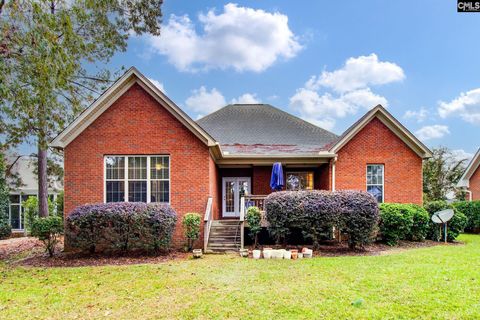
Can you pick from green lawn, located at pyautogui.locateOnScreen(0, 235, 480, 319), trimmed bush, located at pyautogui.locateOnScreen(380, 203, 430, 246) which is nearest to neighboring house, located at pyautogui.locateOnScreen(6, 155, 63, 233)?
green lawn, located at pyautogui.locateOnScreen(0, 235, 480, 319)

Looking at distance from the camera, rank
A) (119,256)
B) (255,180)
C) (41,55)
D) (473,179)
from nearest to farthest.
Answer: (41,55) < (119,256) < (255,180) < (473,179)

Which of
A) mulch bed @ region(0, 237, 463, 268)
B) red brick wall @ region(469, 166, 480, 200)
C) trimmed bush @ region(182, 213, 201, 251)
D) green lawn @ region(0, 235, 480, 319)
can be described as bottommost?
mulch bed @ region(0, 237, 463, 268)

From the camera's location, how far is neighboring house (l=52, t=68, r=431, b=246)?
13.2 meters

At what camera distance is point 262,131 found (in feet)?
63.4

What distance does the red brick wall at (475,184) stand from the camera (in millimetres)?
23438

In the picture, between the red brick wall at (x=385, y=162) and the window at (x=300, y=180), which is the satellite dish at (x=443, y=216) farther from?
the window at (x=300, y=180)

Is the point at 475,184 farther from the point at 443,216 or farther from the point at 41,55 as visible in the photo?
the point at 41,55

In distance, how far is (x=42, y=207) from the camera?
744 inches

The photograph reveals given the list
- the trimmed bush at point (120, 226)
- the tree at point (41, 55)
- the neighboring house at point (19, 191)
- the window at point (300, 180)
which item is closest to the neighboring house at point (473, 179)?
the window at point (300, 180)

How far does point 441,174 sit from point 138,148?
2857 cm

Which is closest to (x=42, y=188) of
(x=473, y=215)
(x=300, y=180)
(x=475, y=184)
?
(x=300, y=180)

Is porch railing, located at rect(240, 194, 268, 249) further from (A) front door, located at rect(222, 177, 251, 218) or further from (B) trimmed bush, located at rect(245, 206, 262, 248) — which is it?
(A) front door, located at rect(222, 177, 251, 218)

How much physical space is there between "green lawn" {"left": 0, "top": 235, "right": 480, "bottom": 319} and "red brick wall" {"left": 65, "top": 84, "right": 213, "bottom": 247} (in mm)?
3605

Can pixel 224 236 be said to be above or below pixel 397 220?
below
